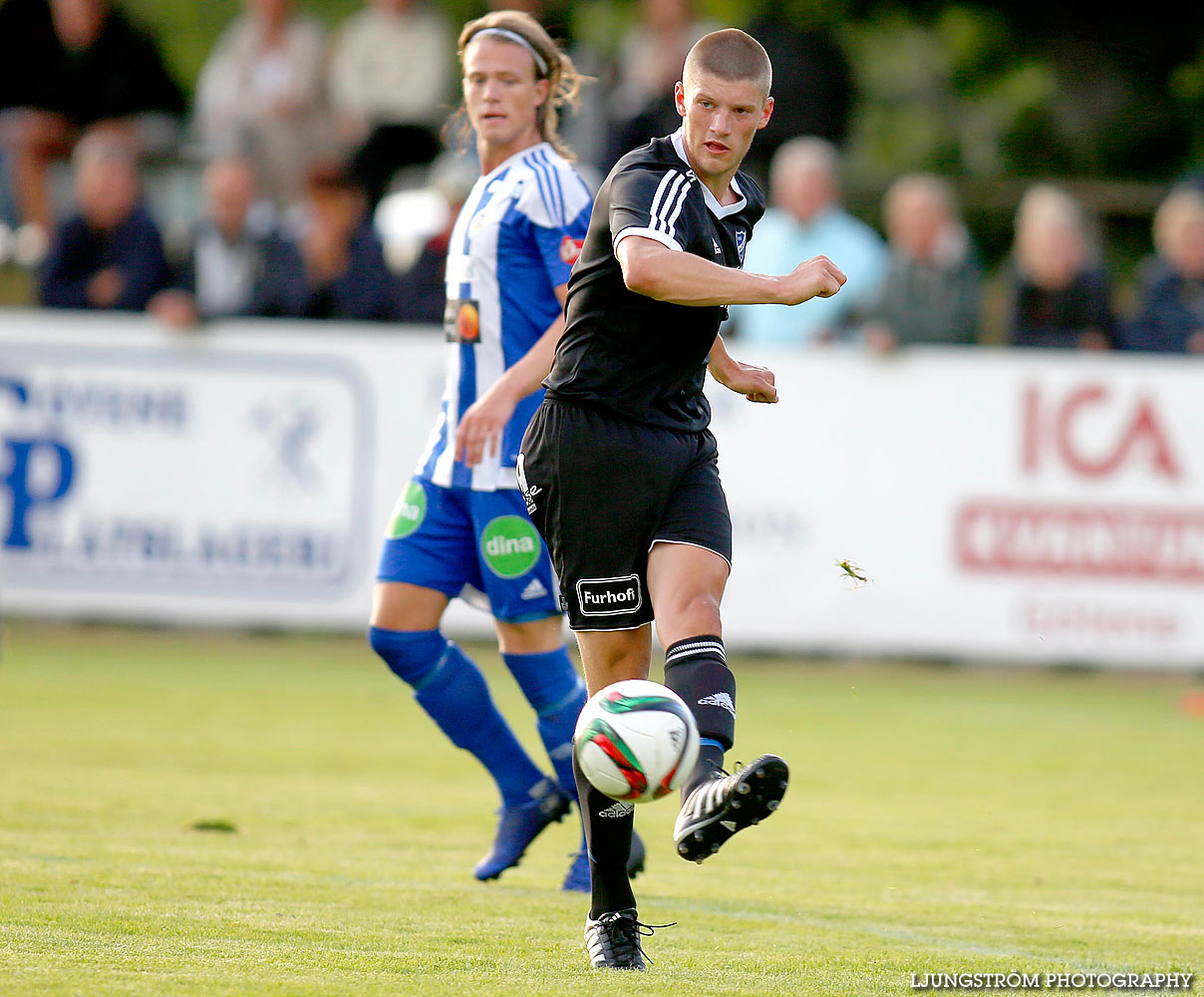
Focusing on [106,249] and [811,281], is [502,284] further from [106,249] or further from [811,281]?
[106,249]

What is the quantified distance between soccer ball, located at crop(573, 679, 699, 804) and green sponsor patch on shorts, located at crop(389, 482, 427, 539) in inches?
64.8

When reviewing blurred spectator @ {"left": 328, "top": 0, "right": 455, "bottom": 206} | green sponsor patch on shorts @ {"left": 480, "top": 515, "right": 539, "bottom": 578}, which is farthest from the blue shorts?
blurred spectator @ {"left": 328, "top": 0, "right": 455, "bottom": 206}

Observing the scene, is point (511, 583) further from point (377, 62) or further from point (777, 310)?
point (377, 62)

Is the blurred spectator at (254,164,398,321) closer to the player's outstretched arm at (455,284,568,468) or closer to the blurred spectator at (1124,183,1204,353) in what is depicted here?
the blurred spectator at (1124,183,1204,353)

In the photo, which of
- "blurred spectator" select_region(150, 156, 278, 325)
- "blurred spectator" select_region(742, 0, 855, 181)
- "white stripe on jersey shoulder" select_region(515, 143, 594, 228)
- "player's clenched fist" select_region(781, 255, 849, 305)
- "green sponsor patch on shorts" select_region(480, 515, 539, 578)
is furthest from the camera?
"blurred spectator" select_region(742, 0, 855, 181)

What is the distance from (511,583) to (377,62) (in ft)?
34.1

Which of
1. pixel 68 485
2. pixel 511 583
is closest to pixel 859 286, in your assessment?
pixel 68 485

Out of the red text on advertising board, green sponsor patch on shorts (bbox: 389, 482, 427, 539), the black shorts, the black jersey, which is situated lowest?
the red text on advertising board

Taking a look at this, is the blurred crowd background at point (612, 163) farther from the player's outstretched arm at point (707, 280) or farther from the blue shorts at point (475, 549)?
the player's outstretched arm at point (707, 280)

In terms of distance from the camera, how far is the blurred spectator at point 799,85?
14312 millimetres

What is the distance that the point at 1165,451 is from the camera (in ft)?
40.2

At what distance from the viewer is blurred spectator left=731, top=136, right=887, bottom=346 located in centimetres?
Result: 1302

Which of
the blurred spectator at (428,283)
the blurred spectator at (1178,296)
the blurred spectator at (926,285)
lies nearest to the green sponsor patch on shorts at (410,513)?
the blurred spectator at (428,283)

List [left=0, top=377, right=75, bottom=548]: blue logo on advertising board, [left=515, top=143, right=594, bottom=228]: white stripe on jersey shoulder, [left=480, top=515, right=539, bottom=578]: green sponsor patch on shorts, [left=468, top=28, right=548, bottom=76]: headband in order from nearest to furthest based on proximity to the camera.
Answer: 1. [left=515, top=143, right=594, bottom=228]: white stripe on jersey shoulder
2. [left=480, top=515, right=539, bottom=578]: green sponsor patch on shorts
3. [left=468, top=28, right=548, bottom=76]: headband
4. [left=0, top=377, right=75, bottom=548]: blue logo on advertising board
